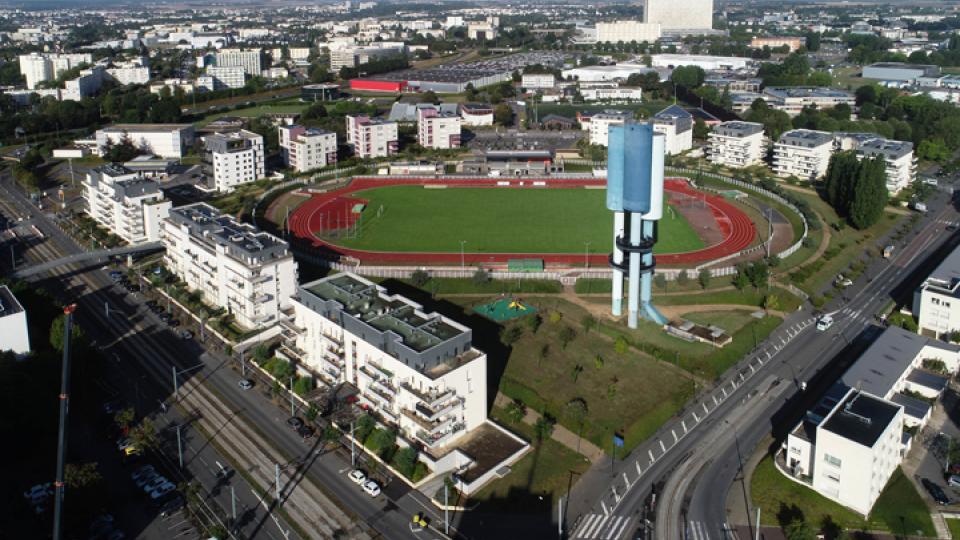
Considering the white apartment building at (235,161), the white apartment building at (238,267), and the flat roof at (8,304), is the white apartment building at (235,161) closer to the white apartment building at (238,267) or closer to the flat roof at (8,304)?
the white apartment building at (238,267)

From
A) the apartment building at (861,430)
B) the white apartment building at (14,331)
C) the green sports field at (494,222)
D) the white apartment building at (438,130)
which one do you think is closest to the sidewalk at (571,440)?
the apartment building at (861,430)

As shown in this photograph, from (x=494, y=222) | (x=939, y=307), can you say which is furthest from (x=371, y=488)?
(x=494, y=222)

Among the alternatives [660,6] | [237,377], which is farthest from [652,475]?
[660,6]

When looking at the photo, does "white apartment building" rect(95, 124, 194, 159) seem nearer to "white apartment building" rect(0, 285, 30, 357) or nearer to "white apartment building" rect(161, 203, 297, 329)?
"white apartment building" rect(161, 203, 297, 329)

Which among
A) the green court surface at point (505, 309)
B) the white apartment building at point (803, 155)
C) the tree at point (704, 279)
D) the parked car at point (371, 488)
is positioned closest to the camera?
the parked car at point (371, 488)

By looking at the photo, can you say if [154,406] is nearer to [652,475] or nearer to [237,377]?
[237,377]

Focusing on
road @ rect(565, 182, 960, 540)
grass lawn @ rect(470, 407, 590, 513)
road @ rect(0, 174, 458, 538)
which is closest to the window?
road @ rect(565, 182, 960, 540)
